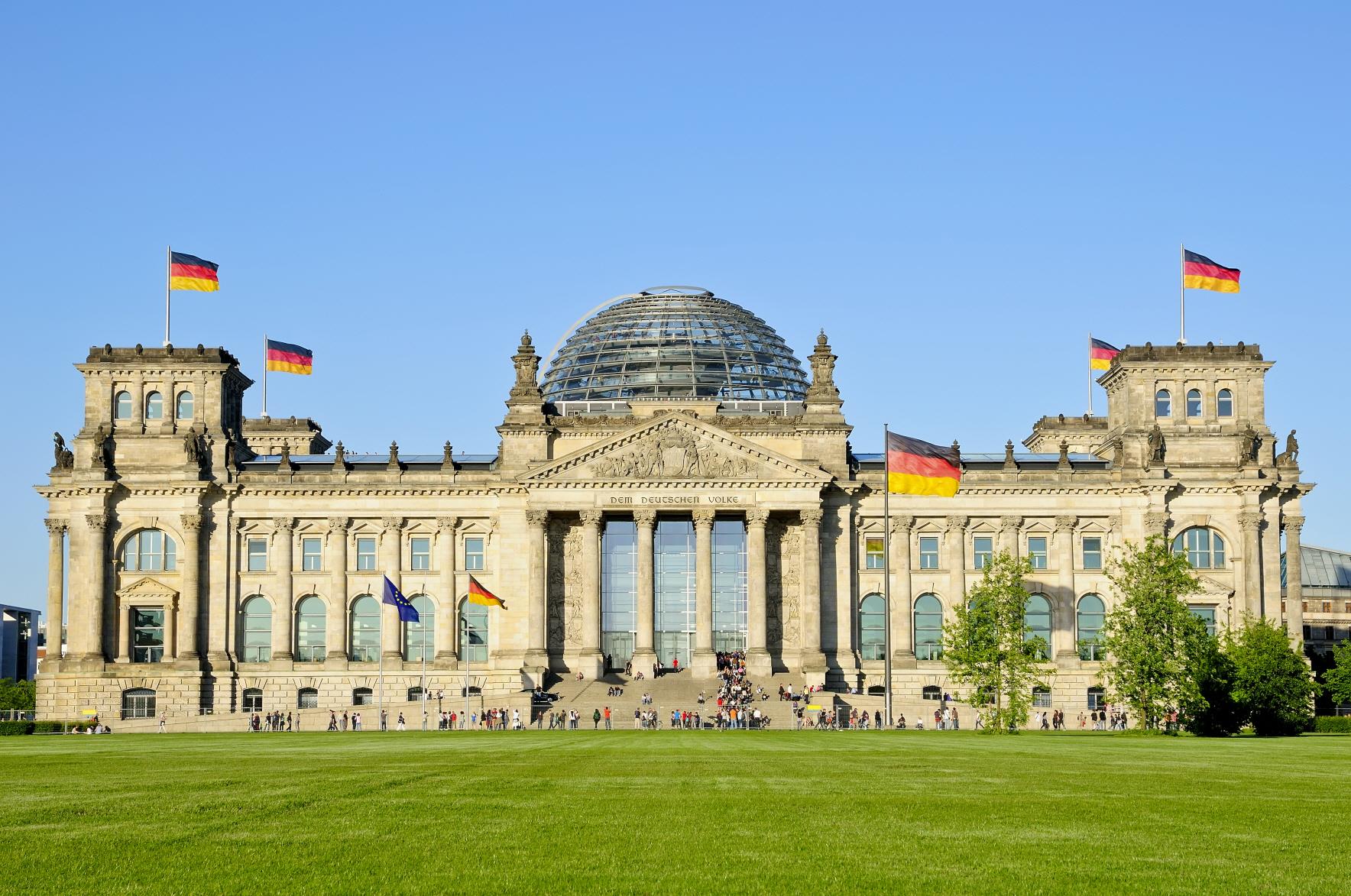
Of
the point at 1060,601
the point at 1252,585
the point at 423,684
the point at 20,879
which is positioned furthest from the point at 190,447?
the point at 20,879

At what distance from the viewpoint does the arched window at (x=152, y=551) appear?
391 ft

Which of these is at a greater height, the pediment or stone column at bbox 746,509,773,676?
the pediment

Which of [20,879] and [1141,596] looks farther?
[1141,596]

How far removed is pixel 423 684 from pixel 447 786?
7107cm

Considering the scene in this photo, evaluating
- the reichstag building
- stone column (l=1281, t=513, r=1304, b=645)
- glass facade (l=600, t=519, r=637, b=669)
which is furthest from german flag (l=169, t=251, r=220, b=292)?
stone column (l=1281, t=513, r=1304, b=645)

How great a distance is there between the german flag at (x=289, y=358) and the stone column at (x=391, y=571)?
1873 cm

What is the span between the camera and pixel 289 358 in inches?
5192

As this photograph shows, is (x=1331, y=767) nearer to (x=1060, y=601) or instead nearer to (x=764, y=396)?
(x=1060, y=601)

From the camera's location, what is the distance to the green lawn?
22.9 metres

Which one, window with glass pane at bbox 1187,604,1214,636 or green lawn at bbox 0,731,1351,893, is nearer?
green lawn at bbox 0,731,1351,893

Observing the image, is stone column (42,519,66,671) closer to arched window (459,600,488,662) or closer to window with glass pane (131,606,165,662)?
window with glass pane (131,606,165,662)

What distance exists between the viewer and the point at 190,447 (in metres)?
118

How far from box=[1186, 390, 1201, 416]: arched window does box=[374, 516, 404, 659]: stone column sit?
179 ft

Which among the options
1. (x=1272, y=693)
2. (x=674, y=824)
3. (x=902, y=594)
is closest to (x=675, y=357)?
(x=902, y=594)
